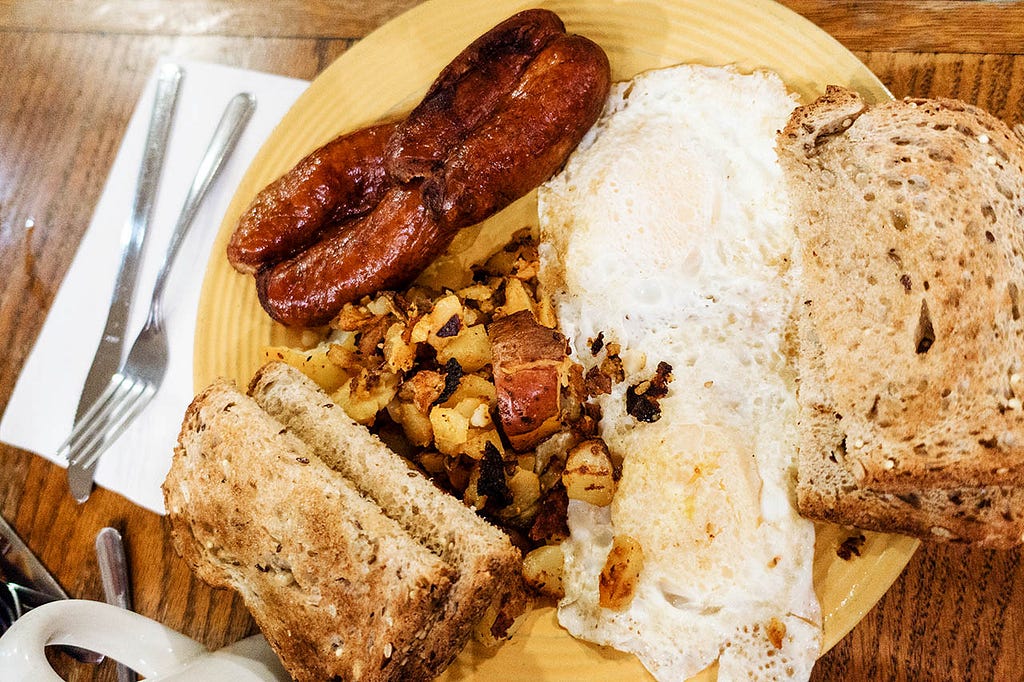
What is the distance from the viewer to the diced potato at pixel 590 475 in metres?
1.81

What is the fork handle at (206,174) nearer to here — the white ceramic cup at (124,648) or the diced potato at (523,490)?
the white ceramic cup at (124,648)

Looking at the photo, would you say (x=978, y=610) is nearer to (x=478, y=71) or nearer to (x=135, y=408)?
(x=478, y=71)

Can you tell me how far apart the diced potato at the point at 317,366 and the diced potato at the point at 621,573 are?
36.9 inches

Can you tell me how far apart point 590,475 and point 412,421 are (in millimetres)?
528

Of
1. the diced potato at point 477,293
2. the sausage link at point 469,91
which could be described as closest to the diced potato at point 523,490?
the diced potato at point 477,293

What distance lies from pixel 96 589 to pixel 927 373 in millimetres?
2641

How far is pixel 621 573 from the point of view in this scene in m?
1.76

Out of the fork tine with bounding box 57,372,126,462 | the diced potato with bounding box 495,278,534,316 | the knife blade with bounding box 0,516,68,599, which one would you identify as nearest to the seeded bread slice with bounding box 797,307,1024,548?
the diced potato with bounding box 495,278,534,316

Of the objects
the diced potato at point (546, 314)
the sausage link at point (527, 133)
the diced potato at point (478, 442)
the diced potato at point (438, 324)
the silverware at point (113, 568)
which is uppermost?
the sausage link at point (527, 133)

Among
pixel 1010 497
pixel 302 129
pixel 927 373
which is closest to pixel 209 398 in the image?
pixel 302 129

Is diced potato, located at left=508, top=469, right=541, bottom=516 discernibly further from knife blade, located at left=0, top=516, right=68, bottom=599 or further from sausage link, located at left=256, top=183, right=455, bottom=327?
knife blade, located at left=0, top=516, right=68, bottom=599

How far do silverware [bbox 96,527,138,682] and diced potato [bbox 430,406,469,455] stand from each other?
1.29 meters

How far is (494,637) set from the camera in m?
1.88

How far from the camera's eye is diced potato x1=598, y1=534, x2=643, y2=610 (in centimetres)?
176
